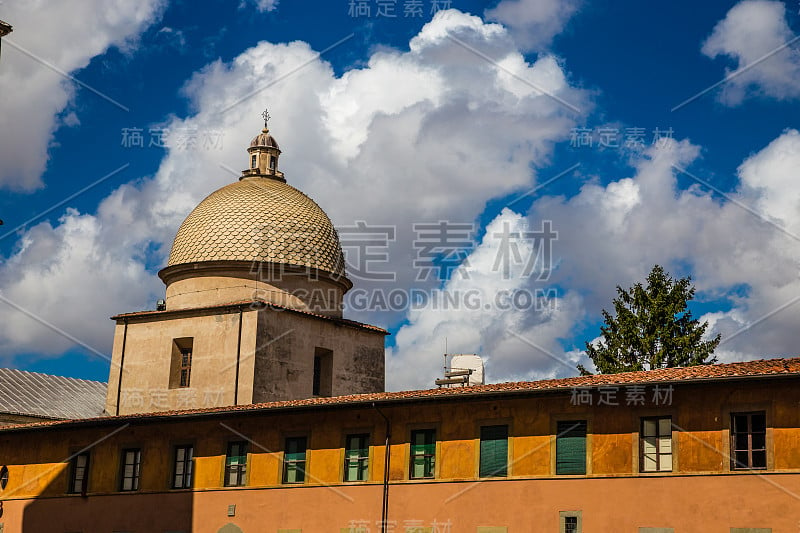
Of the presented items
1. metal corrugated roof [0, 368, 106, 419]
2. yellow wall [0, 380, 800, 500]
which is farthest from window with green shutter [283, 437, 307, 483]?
metal corrugated roof [0, 368, 106, 419]

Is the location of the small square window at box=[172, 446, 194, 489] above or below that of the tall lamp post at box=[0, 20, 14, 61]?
below

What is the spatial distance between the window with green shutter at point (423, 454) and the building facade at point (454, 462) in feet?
0.13

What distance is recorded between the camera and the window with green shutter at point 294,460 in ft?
104

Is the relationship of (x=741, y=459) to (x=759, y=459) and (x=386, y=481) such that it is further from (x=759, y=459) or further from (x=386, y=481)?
(x=386, y=481)

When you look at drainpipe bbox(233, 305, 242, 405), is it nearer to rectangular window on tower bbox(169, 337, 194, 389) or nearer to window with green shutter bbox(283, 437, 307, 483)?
rectangular window on tower bbox(169, 337, 194, 389)

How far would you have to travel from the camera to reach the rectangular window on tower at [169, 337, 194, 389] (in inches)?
1629

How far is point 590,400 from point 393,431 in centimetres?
590

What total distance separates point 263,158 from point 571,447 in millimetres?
23131

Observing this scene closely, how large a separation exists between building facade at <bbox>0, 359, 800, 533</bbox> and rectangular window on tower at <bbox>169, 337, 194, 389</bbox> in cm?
540

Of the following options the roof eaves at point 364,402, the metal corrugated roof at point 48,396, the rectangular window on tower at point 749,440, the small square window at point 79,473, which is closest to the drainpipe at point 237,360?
the roof eaves at point 364,402

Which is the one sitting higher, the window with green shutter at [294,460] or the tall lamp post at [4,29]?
the tall lamp post at [4,29]

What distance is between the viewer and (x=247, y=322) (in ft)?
131

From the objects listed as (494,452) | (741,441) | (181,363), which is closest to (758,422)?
(741,441)

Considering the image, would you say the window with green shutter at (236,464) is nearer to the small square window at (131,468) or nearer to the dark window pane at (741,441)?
the small square window at (131,468)
